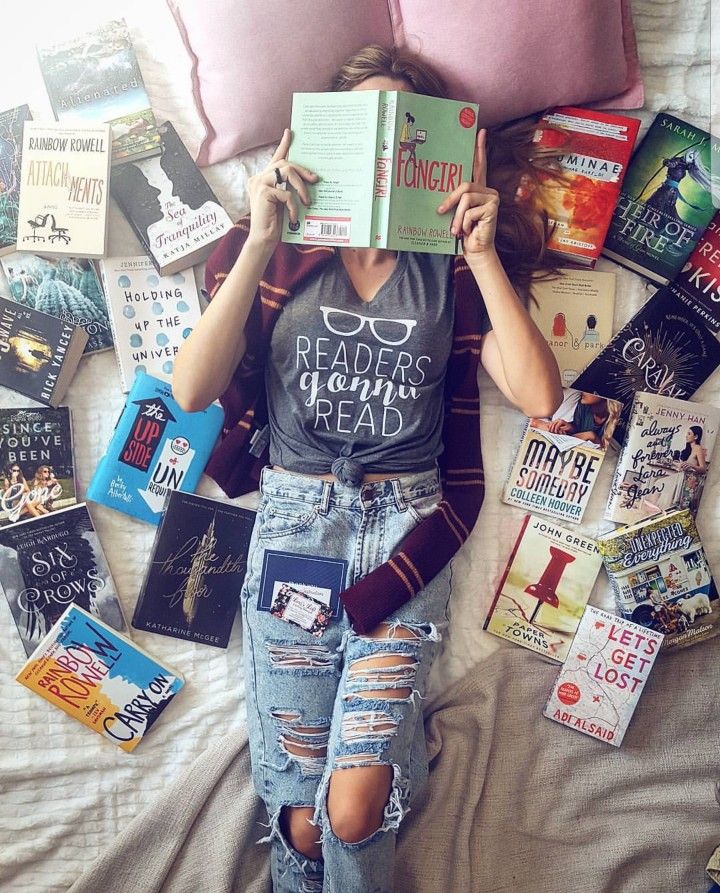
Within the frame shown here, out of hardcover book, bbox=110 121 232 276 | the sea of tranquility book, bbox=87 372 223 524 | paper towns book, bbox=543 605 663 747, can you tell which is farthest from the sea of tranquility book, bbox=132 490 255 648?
paper towns book, bbox=543 605 663 747

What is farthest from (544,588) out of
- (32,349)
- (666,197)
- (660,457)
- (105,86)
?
(105,86)

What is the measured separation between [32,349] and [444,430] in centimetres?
70

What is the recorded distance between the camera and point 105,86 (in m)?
1.30

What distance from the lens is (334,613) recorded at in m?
1.21

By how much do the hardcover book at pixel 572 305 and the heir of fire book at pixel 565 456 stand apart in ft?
0.35

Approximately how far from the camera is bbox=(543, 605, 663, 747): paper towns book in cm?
135

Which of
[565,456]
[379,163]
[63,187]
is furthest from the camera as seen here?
[565,456]

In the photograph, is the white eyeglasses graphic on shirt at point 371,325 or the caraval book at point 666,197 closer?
the white eyeglasses graphic on shirt at point 371,325

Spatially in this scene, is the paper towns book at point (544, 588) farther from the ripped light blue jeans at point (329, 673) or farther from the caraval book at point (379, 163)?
the caraval book at point (379, 163)

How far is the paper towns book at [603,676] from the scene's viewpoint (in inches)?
53.2

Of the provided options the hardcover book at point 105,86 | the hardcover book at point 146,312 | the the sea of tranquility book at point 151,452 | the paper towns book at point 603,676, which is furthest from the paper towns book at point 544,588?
the hardcover book at point 105,86

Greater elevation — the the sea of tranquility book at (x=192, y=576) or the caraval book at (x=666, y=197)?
the caraval book at (x=666, y=197)

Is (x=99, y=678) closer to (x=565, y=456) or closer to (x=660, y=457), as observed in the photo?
(x=565, y=456)

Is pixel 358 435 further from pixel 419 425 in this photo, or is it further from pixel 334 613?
pixel 334 613
